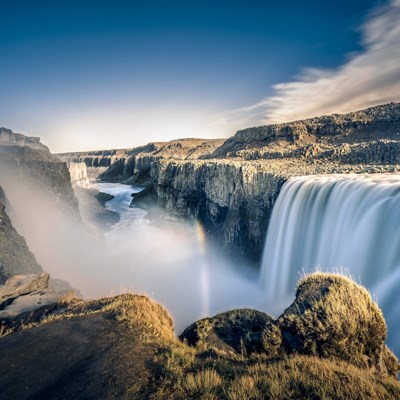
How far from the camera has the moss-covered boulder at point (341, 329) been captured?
553cm

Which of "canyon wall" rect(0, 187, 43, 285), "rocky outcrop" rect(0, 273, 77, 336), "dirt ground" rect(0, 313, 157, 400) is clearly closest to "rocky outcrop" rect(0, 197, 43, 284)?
"canyon wall" rect(0, 187, 43, 285)

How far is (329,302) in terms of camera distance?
6.04 metres

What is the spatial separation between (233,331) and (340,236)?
9.86 metres

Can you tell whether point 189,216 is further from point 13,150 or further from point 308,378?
A: point 308,378

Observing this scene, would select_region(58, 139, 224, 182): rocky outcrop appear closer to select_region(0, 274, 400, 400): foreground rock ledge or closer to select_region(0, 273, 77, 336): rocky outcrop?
select_region(0, 273, 77, 336): rocky outcrop

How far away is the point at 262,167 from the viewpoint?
31125mm

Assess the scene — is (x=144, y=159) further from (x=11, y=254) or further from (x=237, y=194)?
(x=11, y=254)

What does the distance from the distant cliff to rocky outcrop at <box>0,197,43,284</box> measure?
19.7 m

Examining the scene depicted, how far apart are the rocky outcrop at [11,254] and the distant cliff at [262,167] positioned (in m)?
19.7

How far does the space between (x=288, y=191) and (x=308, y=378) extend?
18.2 meters

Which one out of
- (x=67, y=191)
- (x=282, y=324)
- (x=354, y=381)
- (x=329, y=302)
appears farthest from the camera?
(x=67, y=191)

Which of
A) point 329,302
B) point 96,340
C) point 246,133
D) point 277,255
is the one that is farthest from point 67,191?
point 246,133

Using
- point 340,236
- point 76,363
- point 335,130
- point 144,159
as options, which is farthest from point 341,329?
point 144,159

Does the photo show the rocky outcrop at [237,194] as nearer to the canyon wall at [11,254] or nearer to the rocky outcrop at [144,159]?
the canyon wall at [11,254]
